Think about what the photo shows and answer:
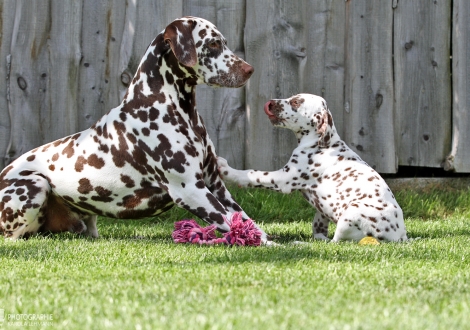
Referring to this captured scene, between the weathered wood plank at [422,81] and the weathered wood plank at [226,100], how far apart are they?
1.66 m

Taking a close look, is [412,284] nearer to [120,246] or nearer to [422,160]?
[120,246]

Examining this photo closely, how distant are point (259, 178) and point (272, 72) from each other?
1.78 metres

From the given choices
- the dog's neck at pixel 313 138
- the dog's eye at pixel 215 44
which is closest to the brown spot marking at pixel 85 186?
the dog's eye at pixel 215 44

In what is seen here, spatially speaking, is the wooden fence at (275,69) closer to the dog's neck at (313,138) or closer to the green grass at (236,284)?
the dog's neck at (313,138)

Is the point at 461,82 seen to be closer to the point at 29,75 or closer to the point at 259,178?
the point at 259,178

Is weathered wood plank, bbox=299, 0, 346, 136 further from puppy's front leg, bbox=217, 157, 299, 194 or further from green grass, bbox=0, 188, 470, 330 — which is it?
green grass, bbox=0, 188, 470, 330

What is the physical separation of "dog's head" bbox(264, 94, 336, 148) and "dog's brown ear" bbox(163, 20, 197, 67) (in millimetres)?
1203

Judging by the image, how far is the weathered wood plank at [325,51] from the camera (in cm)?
747

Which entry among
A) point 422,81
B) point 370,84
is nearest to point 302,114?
point 370,84

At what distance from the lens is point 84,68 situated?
285 inches

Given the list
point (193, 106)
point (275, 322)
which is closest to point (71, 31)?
point (193, 106)

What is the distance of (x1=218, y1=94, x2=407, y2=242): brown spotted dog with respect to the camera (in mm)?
5414

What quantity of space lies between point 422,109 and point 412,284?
Answer: 14.5 ft

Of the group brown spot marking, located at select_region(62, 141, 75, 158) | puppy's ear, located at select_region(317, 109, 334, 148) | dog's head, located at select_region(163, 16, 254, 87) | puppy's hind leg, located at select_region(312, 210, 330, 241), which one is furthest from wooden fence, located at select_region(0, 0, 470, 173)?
dog's head, located at select_region(163, 16, 254, 87)
